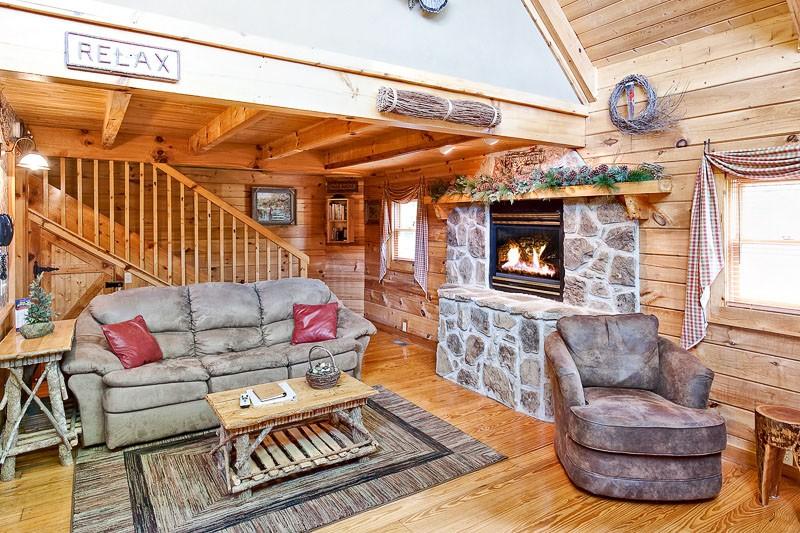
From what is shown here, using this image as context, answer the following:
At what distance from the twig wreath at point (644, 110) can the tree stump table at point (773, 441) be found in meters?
1.97

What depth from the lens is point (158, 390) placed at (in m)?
3.36

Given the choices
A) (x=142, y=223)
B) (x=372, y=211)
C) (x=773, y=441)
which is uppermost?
(x=372, y=211)

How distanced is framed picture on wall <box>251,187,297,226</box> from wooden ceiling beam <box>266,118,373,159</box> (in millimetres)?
1025

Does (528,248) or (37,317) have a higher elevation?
(528,248)

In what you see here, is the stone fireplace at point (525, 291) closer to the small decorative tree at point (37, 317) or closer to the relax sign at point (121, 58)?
the relax sign at point (121, 58)

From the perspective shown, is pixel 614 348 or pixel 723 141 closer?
pixel 723 141

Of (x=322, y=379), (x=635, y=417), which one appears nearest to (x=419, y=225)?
(x=322, y=379)

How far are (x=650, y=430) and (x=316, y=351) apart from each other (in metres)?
2.54

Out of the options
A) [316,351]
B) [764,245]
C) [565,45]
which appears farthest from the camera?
[316,351]

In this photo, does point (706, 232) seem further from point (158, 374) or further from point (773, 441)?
point (158, 374)

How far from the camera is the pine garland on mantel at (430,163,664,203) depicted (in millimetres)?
3482

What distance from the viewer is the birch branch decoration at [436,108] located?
2898mm

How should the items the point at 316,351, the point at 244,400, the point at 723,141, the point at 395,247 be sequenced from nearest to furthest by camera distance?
the point at 244,400
the point at 723,141
the point at 316,351
the point at 395,247

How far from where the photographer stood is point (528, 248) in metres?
4.66
